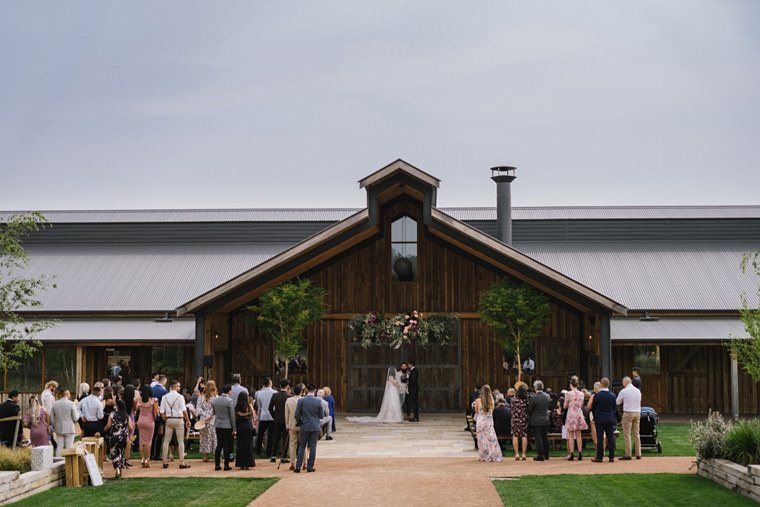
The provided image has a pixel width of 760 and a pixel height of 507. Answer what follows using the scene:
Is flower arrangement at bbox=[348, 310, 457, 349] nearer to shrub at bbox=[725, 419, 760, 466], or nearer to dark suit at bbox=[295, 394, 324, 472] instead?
dark suit at bbox=[295, 394, 324, 472]

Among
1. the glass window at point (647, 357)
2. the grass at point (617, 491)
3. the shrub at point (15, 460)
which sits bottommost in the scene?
the grass at point (617, 491)

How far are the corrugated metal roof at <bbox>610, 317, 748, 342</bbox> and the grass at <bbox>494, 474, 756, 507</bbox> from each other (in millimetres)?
9342

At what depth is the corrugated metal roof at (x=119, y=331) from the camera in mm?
23484

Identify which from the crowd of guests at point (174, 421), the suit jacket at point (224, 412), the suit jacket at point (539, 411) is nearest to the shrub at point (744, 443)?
the suit jacket at point (539, 411)

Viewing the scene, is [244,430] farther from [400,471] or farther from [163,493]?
[400,471]

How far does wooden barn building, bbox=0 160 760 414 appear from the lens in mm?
21875

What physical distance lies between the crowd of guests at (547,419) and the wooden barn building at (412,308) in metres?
5.00

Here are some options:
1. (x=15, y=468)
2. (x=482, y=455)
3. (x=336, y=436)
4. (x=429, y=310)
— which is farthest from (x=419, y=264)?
(x=15, y=468)

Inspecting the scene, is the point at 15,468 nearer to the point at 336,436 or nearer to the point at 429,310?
the point at 336,436

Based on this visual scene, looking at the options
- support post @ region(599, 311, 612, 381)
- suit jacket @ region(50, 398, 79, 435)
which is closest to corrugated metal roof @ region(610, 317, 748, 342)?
support post @ region(599, 311, 612, 381)

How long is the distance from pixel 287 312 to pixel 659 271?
38.8 ft

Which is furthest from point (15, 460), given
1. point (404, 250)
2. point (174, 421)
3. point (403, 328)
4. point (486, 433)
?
point (404, 250)

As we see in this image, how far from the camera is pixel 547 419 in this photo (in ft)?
52.5

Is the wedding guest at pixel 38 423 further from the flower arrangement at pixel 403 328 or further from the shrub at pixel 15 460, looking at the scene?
the flower arrangement at pixel 403 328
